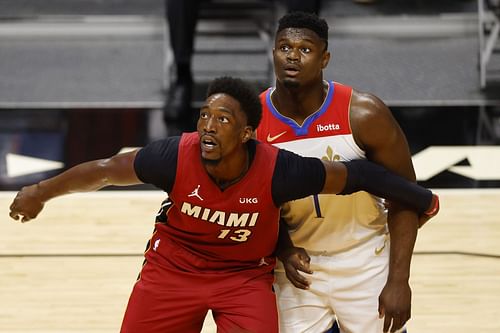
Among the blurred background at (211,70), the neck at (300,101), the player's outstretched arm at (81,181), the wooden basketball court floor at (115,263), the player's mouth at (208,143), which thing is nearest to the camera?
the player's mouth at (208,143)

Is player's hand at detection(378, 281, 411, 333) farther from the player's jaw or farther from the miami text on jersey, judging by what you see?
the player's jaw

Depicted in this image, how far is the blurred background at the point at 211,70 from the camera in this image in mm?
6738

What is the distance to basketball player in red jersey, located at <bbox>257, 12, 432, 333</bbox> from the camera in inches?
130

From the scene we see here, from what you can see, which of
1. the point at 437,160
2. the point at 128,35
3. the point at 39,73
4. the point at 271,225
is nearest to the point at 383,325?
the point at 271,225

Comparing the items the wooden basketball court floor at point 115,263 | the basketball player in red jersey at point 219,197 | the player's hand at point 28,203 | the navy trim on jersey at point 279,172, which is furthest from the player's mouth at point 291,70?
the wooden basketball court floor at point 115,263

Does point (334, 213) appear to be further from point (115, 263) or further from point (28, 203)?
point (115, 263)

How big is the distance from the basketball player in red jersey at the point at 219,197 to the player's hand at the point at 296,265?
0.06 meters

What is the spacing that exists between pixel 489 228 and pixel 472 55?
3.11 m

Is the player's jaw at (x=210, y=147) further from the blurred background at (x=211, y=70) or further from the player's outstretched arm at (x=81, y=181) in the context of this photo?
the blurred background at (x=211, y=70)

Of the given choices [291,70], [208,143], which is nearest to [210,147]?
[208,143]

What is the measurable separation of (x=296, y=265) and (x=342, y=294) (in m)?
0.18

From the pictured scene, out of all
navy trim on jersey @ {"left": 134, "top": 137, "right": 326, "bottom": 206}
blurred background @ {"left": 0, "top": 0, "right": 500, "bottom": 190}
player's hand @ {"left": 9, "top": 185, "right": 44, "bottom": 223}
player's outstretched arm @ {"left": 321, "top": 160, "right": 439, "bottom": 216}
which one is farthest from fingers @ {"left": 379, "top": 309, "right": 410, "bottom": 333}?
blurred background @ {"left": 0, "top": 0, "right": 500, "bottom": 190}

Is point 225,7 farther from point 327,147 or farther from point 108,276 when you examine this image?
point 327,147

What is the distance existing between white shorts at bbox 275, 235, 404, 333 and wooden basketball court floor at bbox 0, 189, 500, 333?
113 centimetres
